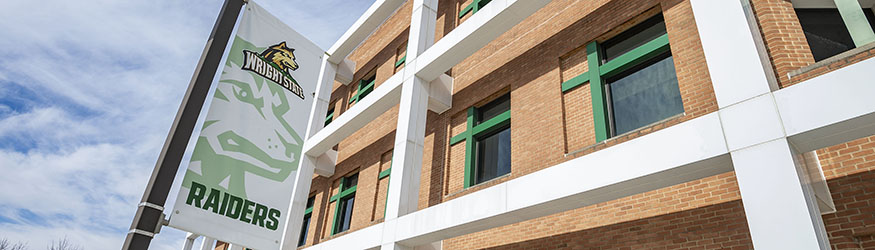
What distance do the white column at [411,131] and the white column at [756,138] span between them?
6.22 m

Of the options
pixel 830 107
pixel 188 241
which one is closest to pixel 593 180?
pixel 830 107

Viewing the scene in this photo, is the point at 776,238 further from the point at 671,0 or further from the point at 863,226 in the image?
the point at 671,0

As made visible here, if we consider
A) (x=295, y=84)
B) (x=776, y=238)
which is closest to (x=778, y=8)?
(x=776, y=238)

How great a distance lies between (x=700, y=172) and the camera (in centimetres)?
571

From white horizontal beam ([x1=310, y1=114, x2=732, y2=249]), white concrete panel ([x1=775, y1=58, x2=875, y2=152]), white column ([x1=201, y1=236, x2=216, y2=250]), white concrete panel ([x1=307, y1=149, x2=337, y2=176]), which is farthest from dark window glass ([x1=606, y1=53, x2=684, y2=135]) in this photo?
white column ([x1=201, y1=236, x2=216, y2=250])

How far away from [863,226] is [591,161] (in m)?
3.03

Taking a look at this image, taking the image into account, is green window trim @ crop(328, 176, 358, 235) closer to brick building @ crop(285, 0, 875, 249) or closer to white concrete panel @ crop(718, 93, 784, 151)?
brick building @ crop(285, 0, 875, 249)

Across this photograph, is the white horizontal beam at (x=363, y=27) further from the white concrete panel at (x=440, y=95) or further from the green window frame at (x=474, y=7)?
the white concrete panel at (x=440, y=95)

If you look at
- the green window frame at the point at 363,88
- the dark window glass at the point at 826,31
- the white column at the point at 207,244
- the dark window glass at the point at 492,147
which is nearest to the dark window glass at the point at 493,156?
the dark window glass at the point at 492,147

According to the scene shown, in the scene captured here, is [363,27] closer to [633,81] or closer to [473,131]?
[473,131]

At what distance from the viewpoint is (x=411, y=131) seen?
35.8 ft

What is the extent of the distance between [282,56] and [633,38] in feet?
21.4

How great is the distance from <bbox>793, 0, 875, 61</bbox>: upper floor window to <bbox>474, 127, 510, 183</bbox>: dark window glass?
5647 mm

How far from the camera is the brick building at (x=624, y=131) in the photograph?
4.86 meters
